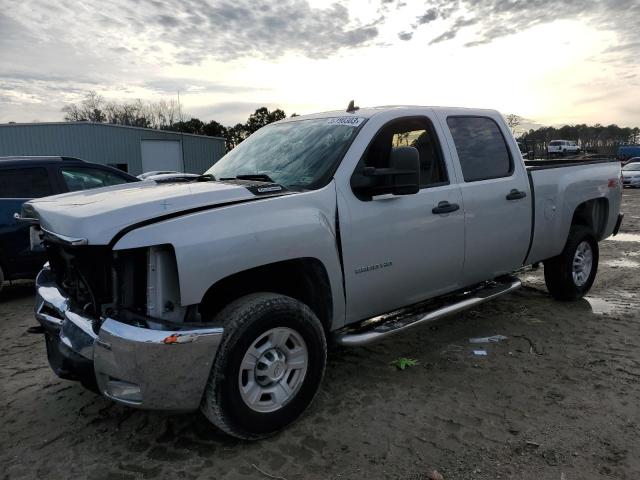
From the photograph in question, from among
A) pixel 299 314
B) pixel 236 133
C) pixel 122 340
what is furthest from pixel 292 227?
pixel 236 133

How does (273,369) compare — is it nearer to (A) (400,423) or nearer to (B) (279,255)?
(B) (279,255)

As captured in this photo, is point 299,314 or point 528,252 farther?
point 528,252

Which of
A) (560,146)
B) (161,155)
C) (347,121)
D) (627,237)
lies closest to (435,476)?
(347,121)

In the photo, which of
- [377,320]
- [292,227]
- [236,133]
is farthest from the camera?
[236,133]

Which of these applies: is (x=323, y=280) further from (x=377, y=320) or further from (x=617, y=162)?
(x=617, y=162)

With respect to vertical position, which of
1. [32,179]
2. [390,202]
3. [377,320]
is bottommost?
[377,320]

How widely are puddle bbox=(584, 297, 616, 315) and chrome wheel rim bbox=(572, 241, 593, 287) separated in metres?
0.23

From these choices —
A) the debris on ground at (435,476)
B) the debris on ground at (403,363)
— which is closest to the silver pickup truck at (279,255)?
the debris on ground at (403,363)

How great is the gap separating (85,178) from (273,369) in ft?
17.2

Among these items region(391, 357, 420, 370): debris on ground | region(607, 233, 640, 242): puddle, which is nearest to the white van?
region(607, 233, 640, 242): puddle

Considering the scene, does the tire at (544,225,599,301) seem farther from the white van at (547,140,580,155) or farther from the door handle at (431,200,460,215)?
the white van at (547,140,580,155)

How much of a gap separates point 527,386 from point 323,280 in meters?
1.73

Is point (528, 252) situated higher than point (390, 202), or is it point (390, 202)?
point (390, 202)

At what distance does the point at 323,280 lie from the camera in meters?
3.23
